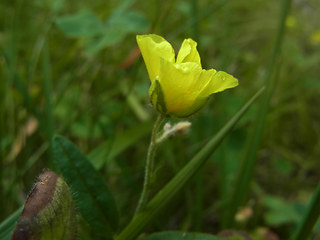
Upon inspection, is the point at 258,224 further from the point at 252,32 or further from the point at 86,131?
the point at 252,32

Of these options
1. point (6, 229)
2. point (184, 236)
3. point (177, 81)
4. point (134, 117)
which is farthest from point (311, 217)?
point (134, 117)

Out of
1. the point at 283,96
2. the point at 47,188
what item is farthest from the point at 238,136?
the point at 47,188

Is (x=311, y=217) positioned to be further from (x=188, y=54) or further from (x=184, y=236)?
(x=188, y=54)

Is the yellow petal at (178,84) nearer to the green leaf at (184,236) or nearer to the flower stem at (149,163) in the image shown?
the flower stem at (149,163)

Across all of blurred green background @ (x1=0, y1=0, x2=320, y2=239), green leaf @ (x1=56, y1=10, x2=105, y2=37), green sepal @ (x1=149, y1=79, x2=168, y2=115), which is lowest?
blurred green background @ (x1=0, y1=0, x2=320, y2=239)

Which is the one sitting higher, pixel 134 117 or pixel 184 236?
pixel 184 236

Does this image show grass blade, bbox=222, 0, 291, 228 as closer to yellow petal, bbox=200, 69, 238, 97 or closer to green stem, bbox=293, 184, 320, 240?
green stem, bbox=293, 184, 320, 240

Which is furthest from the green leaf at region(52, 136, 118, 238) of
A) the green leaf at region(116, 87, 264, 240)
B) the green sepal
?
the green sepal
